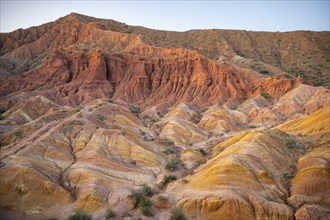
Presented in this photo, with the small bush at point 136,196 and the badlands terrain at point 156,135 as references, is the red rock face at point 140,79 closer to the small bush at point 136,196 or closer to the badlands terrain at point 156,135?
the badlands terrain at point 156,135

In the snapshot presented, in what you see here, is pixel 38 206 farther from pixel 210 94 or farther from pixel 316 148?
pixel 210 94

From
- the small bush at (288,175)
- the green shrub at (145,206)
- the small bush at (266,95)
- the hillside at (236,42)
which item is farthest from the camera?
the hillside at (236,42)

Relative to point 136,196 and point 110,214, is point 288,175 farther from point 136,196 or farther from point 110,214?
point 110,214

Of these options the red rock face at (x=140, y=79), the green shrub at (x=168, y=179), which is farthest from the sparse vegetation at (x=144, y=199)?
the red rock face at (x=140, y=79)

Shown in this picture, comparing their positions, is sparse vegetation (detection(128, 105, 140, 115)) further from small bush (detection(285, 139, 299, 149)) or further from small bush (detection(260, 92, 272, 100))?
small bush (detection(285, 139, 299, 149))

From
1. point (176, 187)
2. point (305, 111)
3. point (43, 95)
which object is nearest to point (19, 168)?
point (176, 187)

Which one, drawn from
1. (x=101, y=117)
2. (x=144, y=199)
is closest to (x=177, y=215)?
(x=144, y=199)
